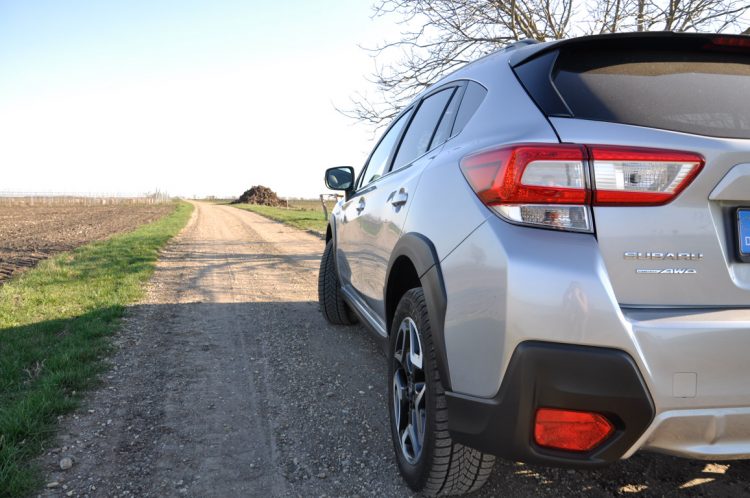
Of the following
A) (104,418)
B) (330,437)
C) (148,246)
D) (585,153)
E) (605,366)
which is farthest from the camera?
(148,246)

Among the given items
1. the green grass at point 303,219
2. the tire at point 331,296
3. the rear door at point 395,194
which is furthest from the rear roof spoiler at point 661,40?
the green grass at point 303,219

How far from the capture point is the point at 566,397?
155cm

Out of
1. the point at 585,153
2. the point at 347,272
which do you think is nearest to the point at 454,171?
the point at 585,153

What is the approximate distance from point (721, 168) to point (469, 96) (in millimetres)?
1198

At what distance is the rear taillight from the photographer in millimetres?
1581

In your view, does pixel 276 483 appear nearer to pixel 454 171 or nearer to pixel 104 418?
pixel 104 418

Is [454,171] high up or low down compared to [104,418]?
up

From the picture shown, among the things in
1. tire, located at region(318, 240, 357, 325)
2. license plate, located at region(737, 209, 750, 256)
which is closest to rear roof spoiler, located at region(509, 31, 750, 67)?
license plate, located at region(737, 209, 750, 256)

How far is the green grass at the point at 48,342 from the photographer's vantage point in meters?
2.73

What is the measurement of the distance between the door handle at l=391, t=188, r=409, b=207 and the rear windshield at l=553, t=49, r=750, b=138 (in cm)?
99

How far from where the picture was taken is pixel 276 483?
2.43 metres

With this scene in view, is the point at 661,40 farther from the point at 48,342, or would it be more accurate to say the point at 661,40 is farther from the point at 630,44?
the point at 48,342

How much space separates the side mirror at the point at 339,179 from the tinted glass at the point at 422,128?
4.12 feet

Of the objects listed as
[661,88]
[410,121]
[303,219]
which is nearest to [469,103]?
[661,88]
